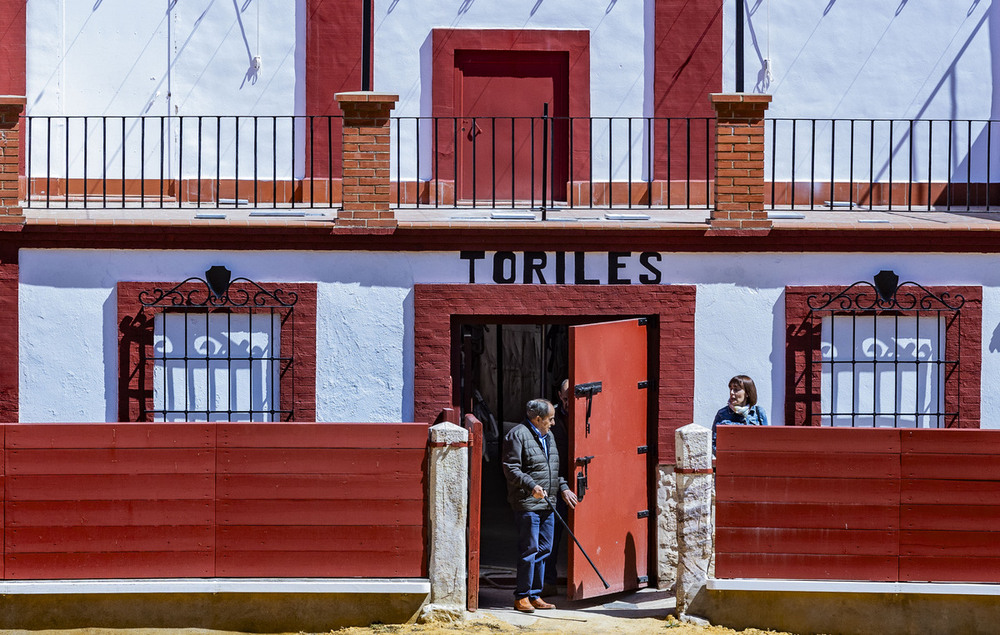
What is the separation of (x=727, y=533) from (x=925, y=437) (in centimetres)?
154

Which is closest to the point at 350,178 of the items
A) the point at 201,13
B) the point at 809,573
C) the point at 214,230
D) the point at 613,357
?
the point at 214,230

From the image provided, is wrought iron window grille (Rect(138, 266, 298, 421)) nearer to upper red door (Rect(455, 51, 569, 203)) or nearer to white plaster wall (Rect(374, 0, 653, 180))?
white plaster wall (Rect(374, 0, 653, 180))

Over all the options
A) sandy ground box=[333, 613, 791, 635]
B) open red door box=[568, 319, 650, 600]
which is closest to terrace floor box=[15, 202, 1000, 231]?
open red door box=[568, 319, 650, 600]

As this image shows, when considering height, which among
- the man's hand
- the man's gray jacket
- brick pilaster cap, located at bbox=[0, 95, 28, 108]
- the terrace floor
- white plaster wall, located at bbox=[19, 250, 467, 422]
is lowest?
the man's hand

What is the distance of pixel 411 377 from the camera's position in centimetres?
1128

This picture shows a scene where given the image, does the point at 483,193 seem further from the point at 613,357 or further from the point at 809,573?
the point at 809,573

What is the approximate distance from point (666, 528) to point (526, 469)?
1668 millimetres

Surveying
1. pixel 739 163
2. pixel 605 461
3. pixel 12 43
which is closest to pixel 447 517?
pixel 605 461

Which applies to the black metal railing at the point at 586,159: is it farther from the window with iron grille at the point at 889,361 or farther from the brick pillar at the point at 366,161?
the window with iron grille at the point at 889,361

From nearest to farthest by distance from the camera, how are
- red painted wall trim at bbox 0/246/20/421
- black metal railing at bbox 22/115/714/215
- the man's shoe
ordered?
the man's shoe < red painted wall trim at bbox 0/246/20/421 < black metal railing at bbox 22/115/714/215

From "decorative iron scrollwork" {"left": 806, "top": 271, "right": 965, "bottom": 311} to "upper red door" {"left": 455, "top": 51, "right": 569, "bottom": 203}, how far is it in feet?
14.2

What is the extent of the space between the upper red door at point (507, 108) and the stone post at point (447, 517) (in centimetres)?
599

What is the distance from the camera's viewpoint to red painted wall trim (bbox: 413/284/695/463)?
11180 mm

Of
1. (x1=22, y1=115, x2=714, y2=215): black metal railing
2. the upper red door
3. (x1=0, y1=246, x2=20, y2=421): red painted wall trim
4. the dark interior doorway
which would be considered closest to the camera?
(x1=0, y1=246, x2=20, y2=421): red painted wall trim
